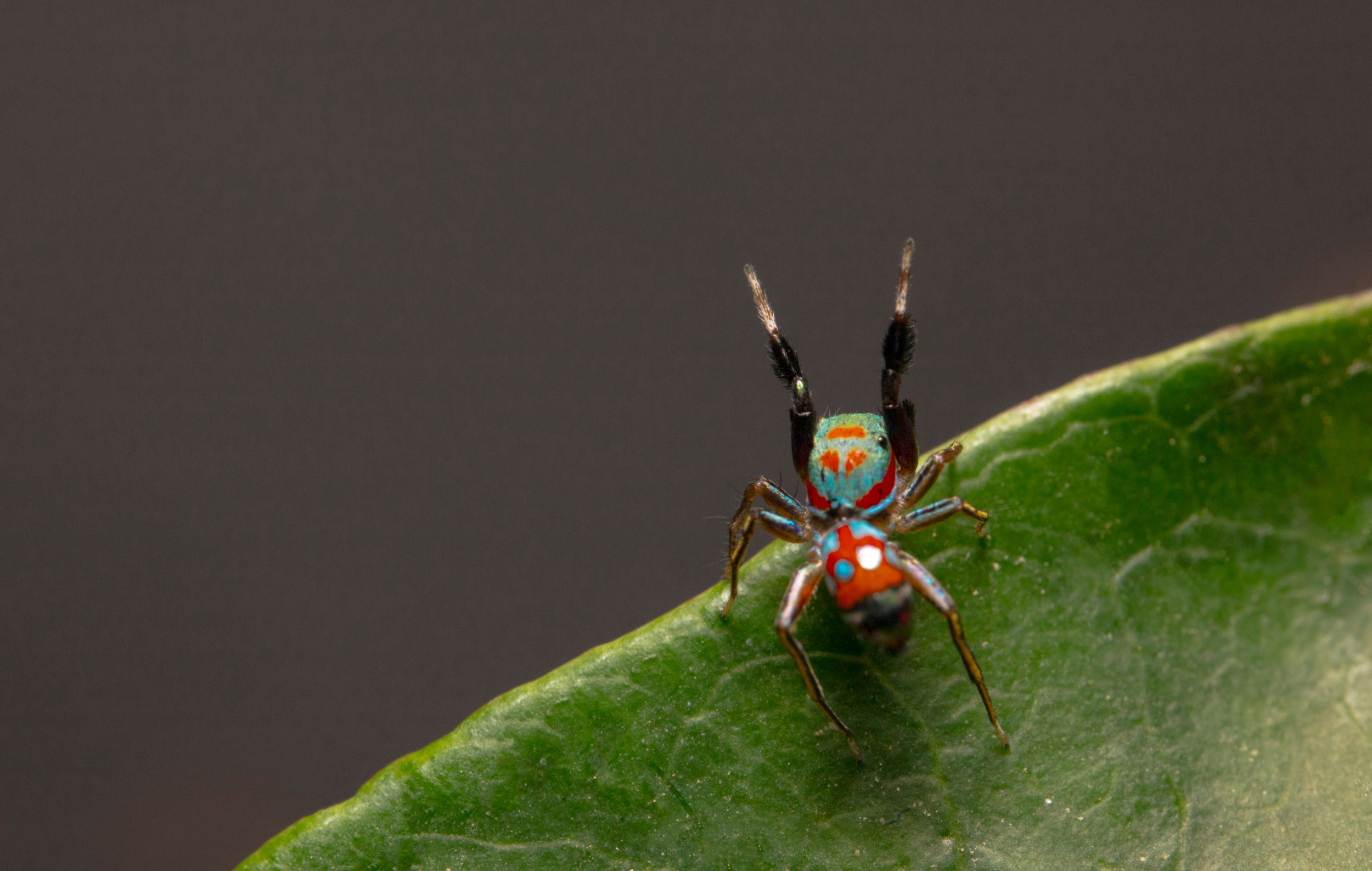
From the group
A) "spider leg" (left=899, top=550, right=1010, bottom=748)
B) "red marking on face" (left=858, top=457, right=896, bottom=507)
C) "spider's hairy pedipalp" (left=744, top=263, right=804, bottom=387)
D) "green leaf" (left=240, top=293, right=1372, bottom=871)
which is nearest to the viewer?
"green leaf" (left=240, top=293, right=1372, bottom=871)

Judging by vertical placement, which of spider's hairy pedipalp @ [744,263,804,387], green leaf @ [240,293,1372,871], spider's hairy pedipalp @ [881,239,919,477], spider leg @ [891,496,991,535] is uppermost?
spider's hairy pedipalp @ [744,263,804,387]

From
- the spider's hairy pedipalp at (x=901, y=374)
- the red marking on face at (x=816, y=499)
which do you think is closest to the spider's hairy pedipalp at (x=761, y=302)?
the spider's hairy pedipalp at (x=901, y=374)

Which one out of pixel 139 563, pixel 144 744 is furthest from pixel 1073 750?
pixel 139 563

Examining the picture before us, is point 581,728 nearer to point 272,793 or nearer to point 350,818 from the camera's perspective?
point 350,818

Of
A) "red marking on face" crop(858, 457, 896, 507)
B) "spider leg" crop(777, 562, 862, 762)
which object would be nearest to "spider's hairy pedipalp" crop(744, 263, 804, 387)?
"red marking on face" crop(858, 457, 896, 507)

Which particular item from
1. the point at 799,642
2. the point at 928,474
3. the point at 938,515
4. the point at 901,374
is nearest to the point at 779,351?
the point at 901,374

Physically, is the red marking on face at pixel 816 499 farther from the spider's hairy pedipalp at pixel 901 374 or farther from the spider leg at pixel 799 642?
the spider leg at pixel 799 642

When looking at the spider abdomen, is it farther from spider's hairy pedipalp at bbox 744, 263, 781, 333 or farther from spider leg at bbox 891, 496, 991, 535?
spider's hairy pedipalp at bbox 744, 263, 781, 333

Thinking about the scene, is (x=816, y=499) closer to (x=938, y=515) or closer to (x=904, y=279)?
(x=938, y=515)

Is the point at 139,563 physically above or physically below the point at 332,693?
above
